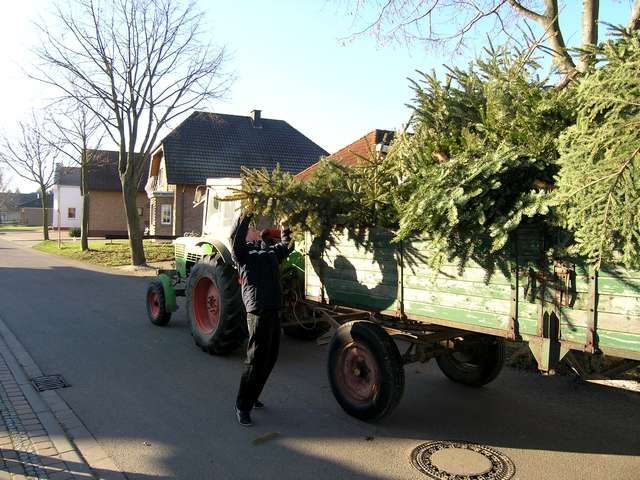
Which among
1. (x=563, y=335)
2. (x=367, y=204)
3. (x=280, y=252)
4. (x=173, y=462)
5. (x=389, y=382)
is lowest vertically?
(x=173, y=462)

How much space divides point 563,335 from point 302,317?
145 inches

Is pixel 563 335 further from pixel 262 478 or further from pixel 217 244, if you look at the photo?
pixel 217 244

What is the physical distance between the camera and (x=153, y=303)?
9.17 meters

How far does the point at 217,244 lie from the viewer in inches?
284

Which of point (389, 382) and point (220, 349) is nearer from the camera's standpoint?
point (389, 382)

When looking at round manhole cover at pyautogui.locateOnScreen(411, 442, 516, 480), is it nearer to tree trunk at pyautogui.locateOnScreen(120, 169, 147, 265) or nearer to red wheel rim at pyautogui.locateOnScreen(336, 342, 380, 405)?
red wheel rim at pyautogui.locateOnScreen(336, 342, 380, 405)

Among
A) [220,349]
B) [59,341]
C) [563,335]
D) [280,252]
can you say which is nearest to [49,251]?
[59,341]

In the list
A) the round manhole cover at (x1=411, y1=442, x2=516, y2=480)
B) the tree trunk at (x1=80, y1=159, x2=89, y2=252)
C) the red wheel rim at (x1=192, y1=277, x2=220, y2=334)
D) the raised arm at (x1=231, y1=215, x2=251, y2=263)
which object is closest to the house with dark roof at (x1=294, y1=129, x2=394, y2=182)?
the raised arm at (x1=231, y1=215, x2=251, y2=263)

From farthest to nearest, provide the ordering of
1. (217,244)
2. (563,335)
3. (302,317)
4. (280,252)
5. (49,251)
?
1. (49,251)
2. (217,244)
3. (302,317)
4. (280,252)
5. (563,335)

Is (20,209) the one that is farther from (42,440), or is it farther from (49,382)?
(42,440)

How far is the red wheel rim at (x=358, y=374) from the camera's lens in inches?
179

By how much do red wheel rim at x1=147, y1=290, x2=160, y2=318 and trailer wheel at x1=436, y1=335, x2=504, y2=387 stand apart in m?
4.88

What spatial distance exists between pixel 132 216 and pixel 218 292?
14.2 meters

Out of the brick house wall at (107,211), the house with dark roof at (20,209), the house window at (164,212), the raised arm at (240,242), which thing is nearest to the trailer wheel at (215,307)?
the raised arm at (240,242)
